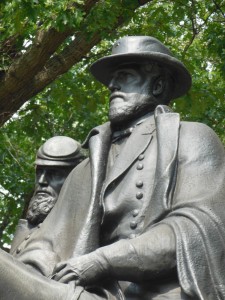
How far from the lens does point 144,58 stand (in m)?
7.07

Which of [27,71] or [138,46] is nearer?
[138,46]

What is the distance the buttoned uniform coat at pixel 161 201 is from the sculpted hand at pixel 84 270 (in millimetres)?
390

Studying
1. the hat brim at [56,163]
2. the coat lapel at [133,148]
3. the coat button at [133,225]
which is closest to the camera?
the coat button at [133,225]

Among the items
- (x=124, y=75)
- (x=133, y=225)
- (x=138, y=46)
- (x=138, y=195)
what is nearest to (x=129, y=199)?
(x=138, y=195)

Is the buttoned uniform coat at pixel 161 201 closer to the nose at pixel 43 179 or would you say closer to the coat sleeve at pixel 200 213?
the coat sleeve at pixel 200 213

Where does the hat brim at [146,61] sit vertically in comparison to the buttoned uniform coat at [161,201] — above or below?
above

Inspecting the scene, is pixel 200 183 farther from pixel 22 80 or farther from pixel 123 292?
pixel 22 80

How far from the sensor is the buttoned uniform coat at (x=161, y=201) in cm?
611

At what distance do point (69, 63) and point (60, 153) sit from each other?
18.3 ft

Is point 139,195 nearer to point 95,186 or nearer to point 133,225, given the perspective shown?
point 133,225

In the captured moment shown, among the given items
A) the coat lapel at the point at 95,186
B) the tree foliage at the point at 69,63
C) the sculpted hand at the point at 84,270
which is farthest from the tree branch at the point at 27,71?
the sculpted hand at the point at 84,270

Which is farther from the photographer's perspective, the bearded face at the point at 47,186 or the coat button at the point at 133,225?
the bearded face at the point at 47,186

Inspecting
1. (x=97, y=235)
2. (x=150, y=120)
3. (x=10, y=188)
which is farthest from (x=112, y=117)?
(x=10, y=188)

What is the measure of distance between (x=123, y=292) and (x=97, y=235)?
475 millimetres
